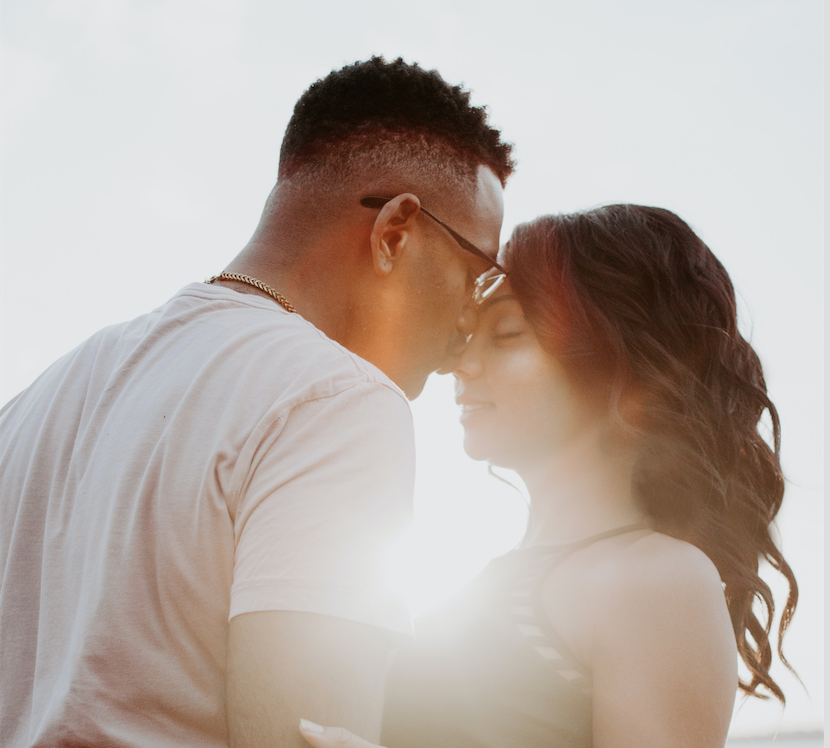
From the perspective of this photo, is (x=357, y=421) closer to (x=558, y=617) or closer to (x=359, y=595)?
(x=359, y=595)

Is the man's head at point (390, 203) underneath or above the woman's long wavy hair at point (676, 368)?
above

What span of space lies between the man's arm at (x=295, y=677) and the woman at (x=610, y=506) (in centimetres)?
111

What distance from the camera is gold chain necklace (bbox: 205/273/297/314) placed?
1969 millimetres

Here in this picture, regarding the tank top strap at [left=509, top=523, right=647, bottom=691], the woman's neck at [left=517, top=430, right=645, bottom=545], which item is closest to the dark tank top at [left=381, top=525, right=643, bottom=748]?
the tank top strap at [left=509, top=523, right=647, bottom=691]

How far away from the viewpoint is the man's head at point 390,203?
2.20 m

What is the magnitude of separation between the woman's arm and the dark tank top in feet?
0.43

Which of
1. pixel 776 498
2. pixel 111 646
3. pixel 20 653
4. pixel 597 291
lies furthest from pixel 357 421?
pixel 776 498

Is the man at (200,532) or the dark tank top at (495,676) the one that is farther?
the dark tank top at (495,676)

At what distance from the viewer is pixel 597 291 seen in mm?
2781

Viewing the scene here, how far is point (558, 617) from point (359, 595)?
124 centimetres

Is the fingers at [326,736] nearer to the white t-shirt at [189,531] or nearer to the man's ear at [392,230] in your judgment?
the white t-shirt at [189,531]

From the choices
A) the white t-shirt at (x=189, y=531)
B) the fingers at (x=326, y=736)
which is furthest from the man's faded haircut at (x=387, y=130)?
the fingers at (x=326, y=736)

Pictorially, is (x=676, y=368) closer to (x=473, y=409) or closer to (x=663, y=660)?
(x=473, y=409)

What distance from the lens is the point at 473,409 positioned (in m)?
3.02
